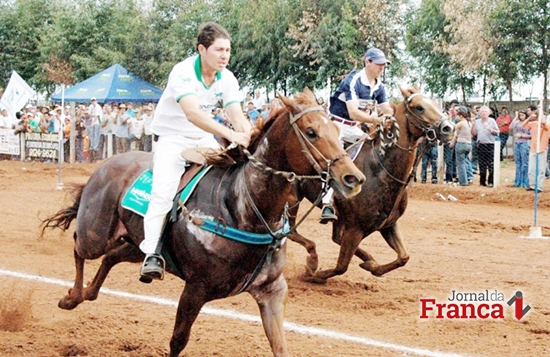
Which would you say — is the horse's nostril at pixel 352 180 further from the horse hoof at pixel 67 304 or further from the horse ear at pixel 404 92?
the horse ear at pixel 404 92

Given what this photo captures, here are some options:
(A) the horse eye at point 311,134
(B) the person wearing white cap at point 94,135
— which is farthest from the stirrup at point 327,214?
(B) the person wearing white cap at point 94,135

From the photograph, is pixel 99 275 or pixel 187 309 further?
pixel 99 275

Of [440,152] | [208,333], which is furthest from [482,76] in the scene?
[208,333]

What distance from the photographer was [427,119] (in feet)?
26.9

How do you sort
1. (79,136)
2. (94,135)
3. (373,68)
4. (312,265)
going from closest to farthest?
(373,68) < (312,265) < (94,135) < (79,136)

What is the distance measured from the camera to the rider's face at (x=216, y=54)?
559 centimetres

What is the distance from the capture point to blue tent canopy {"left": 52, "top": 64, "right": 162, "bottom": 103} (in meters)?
33.1

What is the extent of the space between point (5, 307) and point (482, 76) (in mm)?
27322

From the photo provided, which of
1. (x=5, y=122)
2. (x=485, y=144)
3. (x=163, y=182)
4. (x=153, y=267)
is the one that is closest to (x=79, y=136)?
(x=5, y=122)

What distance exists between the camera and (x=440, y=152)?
20281 millimetres

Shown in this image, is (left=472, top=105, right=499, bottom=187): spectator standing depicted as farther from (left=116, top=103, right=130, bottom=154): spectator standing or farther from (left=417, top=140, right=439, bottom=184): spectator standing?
(left=116, top=103, right=130, bottom=154): spectator standing

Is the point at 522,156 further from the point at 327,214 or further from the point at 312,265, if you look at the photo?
the point at 327,214

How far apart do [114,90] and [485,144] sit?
19059mm

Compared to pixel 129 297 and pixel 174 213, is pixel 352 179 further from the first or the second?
pixel 129 297
